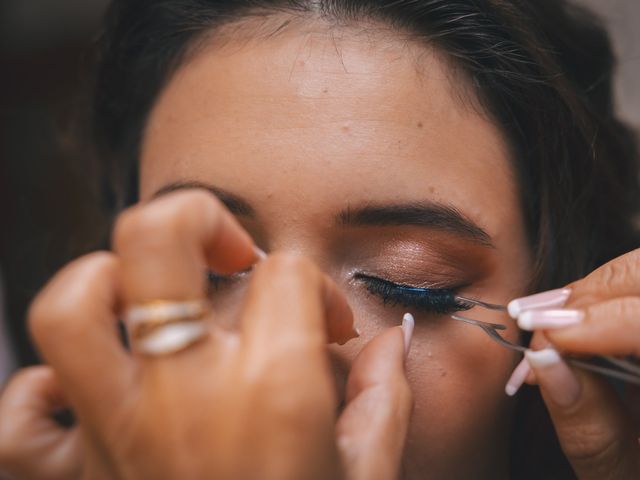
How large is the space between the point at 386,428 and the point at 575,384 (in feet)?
0.93

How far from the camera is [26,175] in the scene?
6.73 feet

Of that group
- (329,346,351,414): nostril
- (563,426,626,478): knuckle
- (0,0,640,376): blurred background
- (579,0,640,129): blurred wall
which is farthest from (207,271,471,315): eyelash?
(579,0,640,129): blurred wall

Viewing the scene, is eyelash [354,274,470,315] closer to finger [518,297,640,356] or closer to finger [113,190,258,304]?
finger [518,297,640,356]

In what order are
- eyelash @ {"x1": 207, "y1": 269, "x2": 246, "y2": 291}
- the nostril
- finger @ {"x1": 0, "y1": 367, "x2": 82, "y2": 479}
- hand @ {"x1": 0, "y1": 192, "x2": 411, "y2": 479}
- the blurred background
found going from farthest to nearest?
the blurred background
eyelash @ {"x1": 207, "y1": 269, "x2": 246, "y2": 291}
the nostril
finger @ {"x1": 0, "y1": 367, "x2": 82, "y2": 479}
hand @ {"x1": 0, "y1": 192, "x2": 411, "y2": 479}

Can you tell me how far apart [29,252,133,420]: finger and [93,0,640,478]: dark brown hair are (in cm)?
62

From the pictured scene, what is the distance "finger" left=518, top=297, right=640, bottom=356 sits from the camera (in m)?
0.73

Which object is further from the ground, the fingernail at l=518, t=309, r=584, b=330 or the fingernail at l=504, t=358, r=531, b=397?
the fingernail at l=518, t=309, r=584, b=330

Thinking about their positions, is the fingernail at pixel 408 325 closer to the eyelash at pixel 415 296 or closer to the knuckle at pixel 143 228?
the eyelash at pixel 415 296

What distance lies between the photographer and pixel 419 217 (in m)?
0.90

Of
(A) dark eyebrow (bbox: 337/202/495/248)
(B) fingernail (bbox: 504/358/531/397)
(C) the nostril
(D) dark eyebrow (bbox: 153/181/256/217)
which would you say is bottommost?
(B) fingernail (bbox: 504/358/531/397)

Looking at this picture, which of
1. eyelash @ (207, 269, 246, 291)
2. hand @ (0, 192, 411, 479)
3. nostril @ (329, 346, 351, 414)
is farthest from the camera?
eyelash @ (207, 269, 246, 291)

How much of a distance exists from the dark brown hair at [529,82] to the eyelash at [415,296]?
0.59 ft

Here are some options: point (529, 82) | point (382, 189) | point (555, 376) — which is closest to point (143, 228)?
point (382, 189)

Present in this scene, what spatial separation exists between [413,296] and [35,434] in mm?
523
